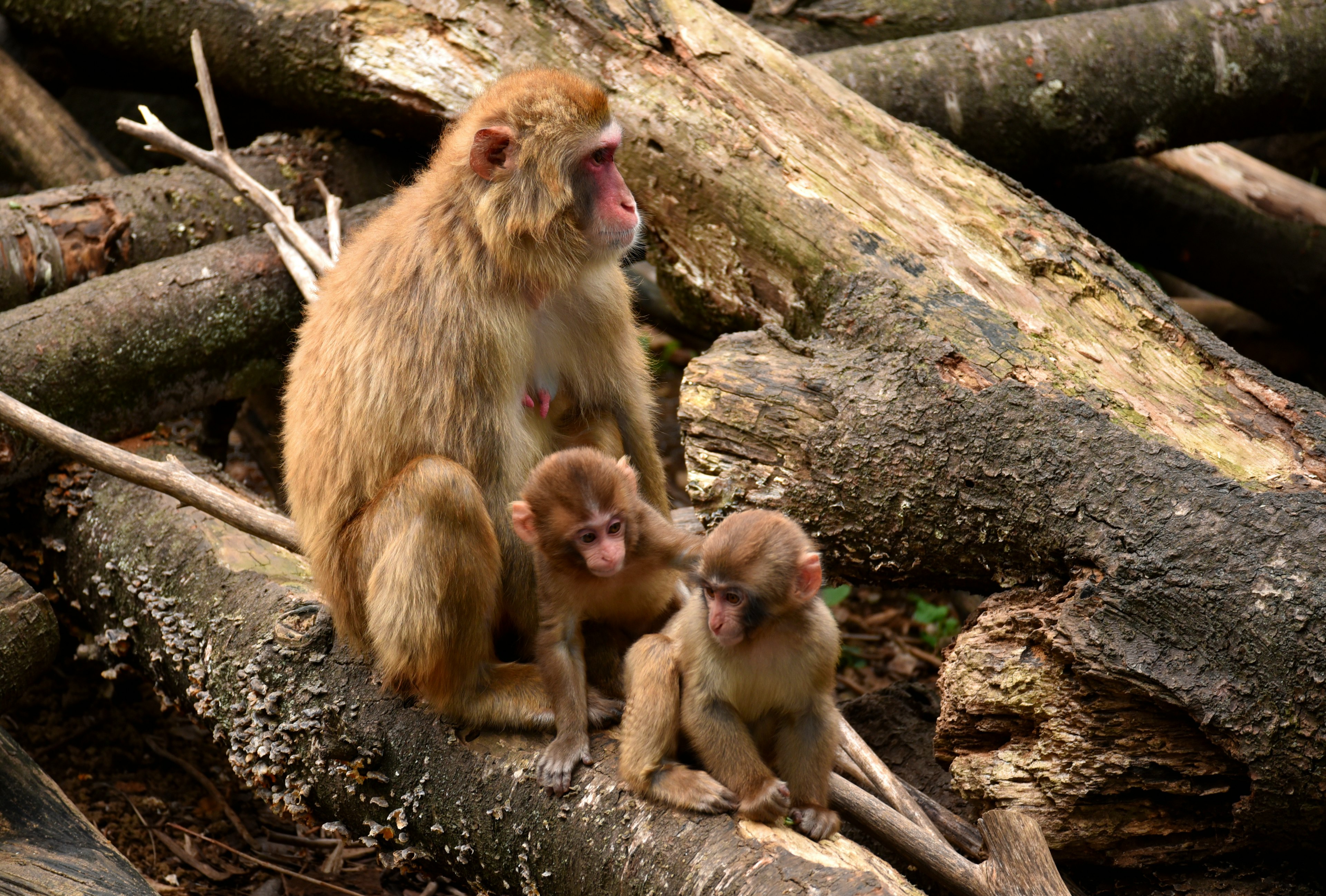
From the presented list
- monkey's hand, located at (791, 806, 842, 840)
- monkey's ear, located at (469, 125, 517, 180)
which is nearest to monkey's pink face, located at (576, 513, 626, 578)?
monkey's hand, located at (791, 806, 842, 840)

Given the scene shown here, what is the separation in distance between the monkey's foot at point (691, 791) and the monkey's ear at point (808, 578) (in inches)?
24.1

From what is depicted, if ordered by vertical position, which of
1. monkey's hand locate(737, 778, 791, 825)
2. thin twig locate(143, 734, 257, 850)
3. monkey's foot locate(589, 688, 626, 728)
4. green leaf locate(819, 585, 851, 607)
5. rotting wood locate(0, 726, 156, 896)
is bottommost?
thin twig locate(143, 734, 257, 850)

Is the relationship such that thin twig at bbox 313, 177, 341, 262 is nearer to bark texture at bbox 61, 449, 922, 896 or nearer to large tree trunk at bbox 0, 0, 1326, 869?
large tree trunk at bbox 0, 0, 1326, 869

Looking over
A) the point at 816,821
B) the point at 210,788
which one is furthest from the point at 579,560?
the point at 210,788

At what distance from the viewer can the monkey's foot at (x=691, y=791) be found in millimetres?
3361

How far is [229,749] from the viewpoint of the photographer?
4.39 meters

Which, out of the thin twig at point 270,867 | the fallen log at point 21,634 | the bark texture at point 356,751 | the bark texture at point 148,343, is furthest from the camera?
the bark texture at point 148,343

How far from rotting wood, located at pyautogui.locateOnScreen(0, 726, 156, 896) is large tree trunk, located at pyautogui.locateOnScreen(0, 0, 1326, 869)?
1302mm

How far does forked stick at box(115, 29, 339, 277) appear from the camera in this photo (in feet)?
19.3

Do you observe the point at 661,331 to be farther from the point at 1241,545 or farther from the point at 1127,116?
the point at 1241,545

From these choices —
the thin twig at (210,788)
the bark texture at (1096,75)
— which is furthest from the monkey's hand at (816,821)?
the bark texture at (1096,75)

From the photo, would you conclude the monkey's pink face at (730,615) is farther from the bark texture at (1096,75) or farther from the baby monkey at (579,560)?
the bark texture at (1096,75)

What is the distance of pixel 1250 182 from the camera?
25.7ft

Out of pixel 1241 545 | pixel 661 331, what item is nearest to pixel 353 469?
pixel 1241 545
